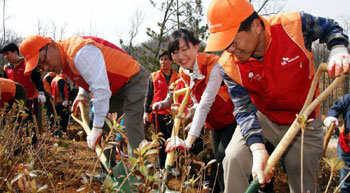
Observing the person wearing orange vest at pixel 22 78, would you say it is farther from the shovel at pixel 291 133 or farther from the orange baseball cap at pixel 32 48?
the shovel at pixel 291 133

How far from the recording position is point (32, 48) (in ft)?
8.14

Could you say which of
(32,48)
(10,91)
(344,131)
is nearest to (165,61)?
(10,91)

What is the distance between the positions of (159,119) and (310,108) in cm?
305

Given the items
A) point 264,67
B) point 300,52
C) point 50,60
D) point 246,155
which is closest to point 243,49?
point 264,67

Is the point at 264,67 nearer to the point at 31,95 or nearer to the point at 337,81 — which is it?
the point at 337,81

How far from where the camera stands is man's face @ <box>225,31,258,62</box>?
1714mm

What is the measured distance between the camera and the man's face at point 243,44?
5.62 feet

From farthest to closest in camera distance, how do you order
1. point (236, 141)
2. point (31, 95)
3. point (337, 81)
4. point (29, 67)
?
point (31, 95), point (29, 67), point (236, 141), point (337, 81)

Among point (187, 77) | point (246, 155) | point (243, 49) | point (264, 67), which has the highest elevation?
point (243, 49)

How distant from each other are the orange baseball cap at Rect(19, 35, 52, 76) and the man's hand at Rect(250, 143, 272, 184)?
1918mm

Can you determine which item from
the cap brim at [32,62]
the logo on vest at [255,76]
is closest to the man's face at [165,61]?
the cap brim at [32,62]

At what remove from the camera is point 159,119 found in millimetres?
4266

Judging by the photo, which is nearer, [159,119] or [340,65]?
[340,65]

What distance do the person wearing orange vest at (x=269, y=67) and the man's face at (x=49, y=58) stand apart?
1492 mm
